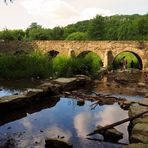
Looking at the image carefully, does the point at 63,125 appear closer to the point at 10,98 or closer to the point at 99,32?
the point at 10,98

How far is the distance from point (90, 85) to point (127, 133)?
9.13 meters

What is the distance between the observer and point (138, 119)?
8172 mm

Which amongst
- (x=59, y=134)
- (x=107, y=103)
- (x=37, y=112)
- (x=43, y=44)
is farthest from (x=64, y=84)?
(x=43, y=44)

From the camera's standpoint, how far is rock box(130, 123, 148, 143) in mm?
6715

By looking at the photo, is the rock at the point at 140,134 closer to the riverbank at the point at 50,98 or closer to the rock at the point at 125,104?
the riverbank at the point at 50,98

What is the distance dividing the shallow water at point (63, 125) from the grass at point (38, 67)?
662cm

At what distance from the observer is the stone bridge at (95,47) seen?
37.4 metres

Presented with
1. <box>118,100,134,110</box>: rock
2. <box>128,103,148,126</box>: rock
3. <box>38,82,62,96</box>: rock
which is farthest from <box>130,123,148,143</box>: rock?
<box>38,82,62,96</box>: rock

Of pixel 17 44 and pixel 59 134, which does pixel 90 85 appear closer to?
pixel 59 134

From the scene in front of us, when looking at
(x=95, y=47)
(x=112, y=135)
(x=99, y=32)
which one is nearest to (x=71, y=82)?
(x=112, y=135)

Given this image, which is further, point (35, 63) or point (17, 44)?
point (17, 44)

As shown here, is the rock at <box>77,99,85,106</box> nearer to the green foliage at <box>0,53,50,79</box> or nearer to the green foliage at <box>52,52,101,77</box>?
the green foliage at <box>0,53,50,79</box>

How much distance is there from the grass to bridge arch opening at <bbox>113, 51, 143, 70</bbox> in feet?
60.0

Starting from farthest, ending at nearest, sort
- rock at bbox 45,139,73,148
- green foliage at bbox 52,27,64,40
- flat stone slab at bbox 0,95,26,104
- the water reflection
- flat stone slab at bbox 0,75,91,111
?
green foliage at bbox 52,27,64,40 → flat stone slab at bbox 0,75,91,111 → flat stone slab at bbox 0,95,26,104 → the water reflection → rock at bbox 45,139,73,148
